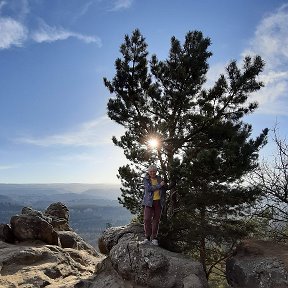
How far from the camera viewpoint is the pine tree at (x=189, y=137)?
1399cm

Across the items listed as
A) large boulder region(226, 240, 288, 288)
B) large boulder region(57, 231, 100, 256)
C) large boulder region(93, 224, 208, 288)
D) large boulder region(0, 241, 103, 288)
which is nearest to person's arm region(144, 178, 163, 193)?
large boulder region(93, 224, 208, 288)

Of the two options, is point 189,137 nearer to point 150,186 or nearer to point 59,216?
point 150,186

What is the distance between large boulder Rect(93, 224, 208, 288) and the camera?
11172 mm

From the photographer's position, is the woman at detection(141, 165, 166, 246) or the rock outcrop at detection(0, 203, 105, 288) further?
the rock outcrop at detection(0, 203, 105, 288)

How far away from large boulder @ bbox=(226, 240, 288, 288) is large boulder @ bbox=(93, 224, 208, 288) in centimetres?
151

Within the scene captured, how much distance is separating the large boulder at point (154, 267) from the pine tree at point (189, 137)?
219 cm

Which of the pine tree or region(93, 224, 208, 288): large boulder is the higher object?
the pine tree

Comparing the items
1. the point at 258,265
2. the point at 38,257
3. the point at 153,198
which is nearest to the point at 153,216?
the point at 153,198

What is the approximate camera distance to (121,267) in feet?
40.5

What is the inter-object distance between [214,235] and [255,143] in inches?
177

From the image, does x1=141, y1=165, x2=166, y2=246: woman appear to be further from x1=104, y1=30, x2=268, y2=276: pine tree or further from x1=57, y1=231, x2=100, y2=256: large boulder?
x1=57, y1=231, x2=100, y2=256: large boulder

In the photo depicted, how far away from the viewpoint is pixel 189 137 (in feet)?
54.2

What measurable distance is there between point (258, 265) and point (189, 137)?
709 cm

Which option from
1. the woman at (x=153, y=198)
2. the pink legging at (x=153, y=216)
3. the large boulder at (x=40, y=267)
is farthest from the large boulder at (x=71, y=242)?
the woman at (x=153, y=198)
